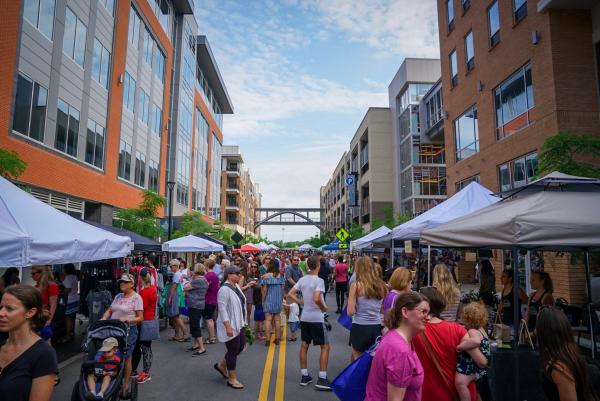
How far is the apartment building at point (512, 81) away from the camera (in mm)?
13602

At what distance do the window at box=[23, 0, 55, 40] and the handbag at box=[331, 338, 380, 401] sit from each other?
17.8 metres

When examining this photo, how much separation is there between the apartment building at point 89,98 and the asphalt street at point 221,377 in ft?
35.3

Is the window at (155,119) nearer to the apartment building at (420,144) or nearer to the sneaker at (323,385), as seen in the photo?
the apartment building at (420,144)

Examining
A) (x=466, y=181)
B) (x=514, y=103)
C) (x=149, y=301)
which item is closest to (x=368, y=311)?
(x=149, y=301)

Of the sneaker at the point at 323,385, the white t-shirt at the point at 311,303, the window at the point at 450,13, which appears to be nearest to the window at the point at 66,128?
the white t-shirt at the point at 311,303

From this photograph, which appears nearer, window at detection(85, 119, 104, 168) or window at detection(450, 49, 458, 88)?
window at detection(85, 119, 104, 168)

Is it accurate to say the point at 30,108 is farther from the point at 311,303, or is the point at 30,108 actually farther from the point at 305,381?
the point at 305,381

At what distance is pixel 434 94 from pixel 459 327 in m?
34.1

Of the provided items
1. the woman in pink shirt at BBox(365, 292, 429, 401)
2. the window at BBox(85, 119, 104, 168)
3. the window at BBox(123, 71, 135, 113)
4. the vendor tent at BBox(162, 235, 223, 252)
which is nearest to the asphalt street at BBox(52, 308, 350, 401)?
the woman in pink shirt at BBox(365, 292, 429, 401)

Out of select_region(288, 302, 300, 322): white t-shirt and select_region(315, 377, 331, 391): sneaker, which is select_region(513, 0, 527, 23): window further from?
select_region(315, 377, 331, 391): sneaker

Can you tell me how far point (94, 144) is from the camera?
20.7 meters

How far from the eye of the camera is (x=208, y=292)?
9.48 m

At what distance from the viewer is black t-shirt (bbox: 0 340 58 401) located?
8.25 ft

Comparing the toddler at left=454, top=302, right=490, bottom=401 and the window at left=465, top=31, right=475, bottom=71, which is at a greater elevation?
the window at left=465, top=31, right=475, bottom=71
